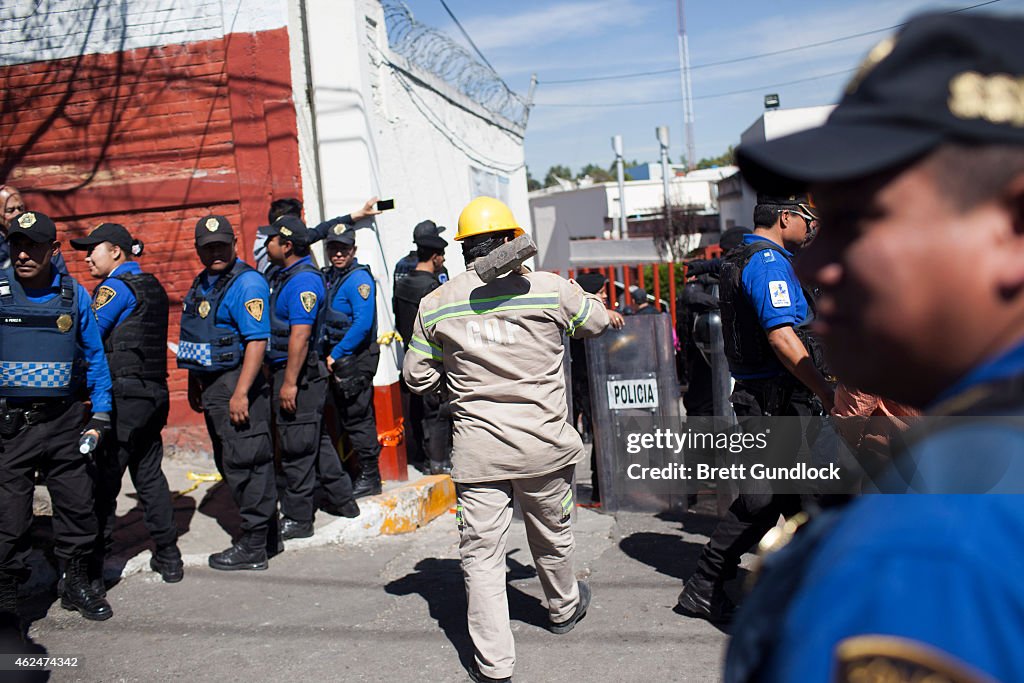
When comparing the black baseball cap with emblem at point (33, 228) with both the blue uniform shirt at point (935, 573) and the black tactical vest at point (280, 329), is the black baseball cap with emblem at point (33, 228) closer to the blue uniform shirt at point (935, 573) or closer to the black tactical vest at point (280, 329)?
the black tactical vest at point (280, 329)

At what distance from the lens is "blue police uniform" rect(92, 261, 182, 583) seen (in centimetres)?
514

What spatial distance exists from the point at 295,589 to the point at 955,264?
4.83m

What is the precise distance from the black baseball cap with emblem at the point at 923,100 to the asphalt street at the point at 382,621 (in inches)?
134

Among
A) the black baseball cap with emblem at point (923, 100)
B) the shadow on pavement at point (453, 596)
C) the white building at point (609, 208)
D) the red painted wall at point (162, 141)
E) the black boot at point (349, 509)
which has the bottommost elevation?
the shadow on pavement at point (453, 596)

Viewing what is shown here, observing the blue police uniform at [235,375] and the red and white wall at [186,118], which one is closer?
the blue police uniform at [235,375]

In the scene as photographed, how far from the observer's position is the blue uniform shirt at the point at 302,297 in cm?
556

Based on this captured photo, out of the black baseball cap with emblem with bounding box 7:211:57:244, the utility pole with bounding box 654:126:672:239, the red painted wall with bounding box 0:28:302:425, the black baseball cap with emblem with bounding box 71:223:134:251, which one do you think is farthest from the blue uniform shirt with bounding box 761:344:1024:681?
the utility pole with bounding box 654:126:672:239

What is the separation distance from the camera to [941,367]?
856mm

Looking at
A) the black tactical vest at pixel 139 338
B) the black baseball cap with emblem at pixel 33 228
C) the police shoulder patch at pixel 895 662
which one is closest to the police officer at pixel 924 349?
the police shoulder patch at pixel 895 662

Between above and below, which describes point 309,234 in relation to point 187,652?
above

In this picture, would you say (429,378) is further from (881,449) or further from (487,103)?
(487,103)

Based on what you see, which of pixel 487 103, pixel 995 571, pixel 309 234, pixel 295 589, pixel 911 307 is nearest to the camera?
pixel 995 571

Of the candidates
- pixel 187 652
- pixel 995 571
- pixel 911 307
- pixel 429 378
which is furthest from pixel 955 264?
pixel 187 652

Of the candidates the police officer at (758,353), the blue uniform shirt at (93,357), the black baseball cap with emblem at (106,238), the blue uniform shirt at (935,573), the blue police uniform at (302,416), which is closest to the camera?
the blue uniform shirt at (935,573)
